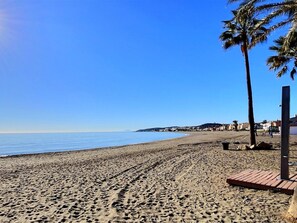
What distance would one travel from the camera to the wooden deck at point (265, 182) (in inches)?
249

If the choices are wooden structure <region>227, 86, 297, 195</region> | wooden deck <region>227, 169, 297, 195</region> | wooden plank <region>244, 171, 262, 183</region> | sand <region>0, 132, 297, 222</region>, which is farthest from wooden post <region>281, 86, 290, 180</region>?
sand <region>0, 132, 297, 222</region>

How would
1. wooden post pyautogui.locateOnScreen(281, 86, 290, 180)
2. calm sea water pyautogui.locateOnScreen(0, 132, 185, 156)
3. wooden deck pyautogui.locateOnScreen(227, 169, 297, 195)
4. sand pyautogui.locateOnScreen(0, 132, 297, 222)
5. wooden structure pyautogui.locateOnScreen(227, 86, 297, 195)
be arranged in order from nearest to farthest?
1. sand pyautogui.locateOnScreen(0, 132, 297, 222)
2. wooden deck pyautogui.locateOnScreen(227, 169, 297, 195)
3. wooden structure pyautogui.locateOnScreen(227, 86, 297, 195)
4. wooden post pyautogui.locateOnScreen(281, 86, 290, 180)
5. calm sea water pyautogui.locateOnScreen(0, 132, 185, 156)

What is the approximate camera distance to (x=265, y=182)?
22.2 ft

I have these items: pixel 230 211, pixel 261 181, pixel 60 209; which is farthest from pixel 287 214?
pixel 60 209

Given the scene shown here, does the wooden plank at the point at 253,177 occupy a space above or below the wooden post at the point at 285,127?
below

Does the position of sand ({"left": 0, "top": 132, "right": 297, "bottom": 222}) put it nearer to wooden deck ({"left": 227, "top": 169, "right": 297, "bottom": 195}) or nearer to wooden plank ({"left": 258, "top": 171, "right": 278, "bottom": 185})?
wooden deck ({"left": 227, "top": 169, "right": 297, "bottom": 195})

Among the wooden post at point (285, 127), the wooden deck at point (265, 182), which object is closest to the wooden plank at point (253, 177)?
the wooden deck at point (265, 182)

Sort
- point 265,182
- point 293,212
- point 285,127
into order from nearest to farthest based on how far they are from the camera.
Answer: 1. point 293,212
2. point 265,182
3. point 285,127

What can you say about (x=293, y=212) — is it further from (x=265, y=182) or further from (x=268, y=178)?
(x=268, y=178)

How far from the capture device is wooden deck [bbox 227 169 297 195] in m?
6.33

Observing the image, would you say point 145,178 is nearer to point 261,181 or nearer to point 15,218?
point 261,181

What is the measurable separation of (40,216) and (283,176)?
5.56m

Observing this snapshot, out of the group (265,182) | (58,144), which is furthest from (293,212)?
(58,144)

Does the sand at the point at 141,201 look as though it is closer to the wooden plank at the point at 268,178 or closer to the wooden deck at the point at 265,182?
the wooden deck at the point at 265,182
